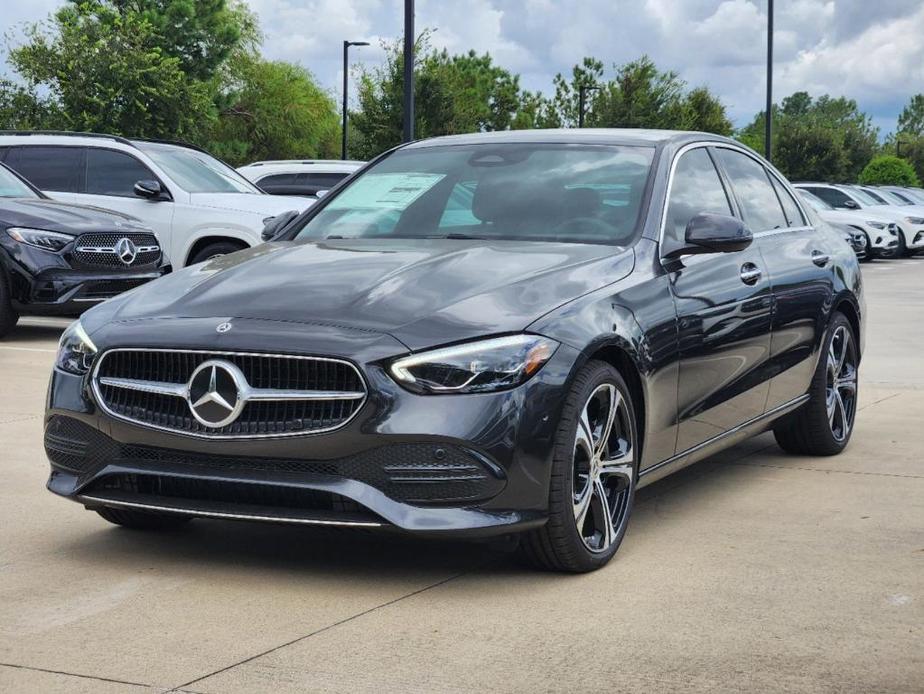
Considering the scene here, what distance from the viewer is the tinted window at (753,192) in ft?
22.9

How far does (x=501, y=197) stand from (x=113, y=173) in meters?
A: 10.3

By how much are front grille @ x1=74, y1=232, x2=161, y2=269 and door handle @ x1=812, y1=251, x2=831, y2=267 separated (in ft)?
23.5

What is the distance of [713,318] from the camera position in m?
6.00

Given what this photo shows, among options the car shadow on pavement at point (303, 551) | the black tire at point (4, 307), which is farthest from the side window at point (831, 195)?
the car shadow on pavement at point (303, 551)

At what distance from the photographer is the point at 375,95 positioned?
37.4 meters

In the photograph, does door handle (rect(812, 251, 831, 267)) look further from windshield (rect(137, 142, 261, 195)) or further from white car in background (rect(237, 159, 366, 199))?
white car in background (rect(237, 159, 366, 199))

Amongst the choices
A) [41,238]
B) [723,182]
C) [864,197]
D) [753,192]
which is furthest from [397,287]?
[864,197]

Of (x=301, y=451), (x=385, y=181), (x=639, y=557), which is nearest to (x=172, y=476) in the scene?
(x=301, y=451)

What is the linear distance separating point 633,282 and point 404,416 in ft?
4.07

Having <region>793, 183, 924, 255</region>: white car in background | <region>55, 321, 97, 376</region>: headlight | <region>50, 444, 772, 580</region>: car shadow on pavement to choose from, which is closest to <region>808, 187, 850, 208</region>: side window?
<region>793, 183, 924, 255</region>: white car in background

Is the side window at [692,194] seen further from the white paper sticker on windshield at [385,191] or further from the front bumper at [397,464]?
the front bumper at [397,464]

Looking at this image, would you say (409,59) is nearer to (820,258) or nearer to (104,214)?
(104,214)

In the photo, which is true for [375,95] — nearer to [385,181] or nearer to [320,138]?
[385,181]

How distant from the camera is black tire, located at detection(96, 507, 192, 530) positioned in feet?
18.4
